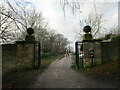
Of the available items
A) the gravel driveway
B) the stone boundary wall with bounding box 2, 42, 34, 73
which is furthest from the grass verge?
the stone boundary wall with bounding box 2, 42, 34, 73

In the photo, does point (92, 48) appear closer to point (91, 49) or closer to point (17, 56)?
point (91, 49)

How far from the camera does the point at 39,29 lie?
3928 centimetres

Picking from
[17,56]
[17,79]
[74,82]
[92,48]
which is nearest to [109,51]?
[92,48]

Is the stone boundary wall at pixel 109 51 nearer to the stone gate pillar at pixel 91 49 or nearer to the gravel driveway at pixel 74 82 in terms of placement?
the stone gate pillar at pixel 91 49

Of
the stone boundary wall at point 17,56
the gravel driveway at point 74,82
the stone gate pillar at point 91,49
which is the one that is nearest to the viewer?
the gravel driveway at point 74,82

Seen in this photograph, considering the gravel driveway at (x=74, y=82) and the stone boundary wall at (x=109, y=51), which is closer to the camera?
the gravel driveway at (x=74, y=82)

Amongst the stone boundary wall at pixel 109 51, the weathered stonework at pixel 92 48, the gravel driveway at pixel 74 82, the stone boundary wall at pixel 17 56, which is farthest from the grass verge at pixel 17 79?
the stone boundary wall at pixel 109 51

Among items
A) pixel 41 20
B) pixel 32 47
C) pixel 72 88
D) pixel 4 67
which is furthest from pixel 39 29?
pixel 72 88

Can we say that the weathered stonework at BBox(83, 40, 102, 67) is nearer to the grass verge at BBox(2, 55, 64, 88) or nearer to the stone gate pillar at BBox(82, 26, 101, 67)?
the stone gate pillar at BBox(82, 26, 101, 67)

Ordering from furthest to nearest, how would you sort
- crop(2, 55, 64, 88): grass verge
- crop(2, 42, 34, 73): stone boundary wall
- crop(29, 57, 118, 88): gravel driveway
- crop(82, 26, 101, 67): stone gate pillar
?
crop(82, 26, 101, 67): stone gate pillar < crop(2, 42, 34, 73): stone boundary wall < crop(2, 55, 64, 88): grass verge < crop(29, 57, 118, 88): gravel driveway

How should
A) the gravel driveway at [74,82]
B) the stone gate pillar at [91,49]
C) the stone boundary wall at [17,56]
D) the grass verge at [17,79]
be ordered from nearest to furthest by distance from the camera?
the gravel driveway at [74,82], the grass verge at [17,79], the stone boundary wall at [17,56], the stone gate pillar at [91,49]

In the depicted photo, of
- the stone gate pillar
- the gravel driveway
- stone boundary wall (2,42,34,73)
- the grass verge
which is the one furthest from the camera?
the stone gate pillar

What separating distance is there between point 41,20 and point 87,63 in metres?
26.7

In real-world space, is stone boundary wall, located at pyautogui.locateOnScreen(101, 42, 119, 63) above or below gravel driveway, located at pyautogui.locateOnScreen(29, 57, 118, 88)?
above
